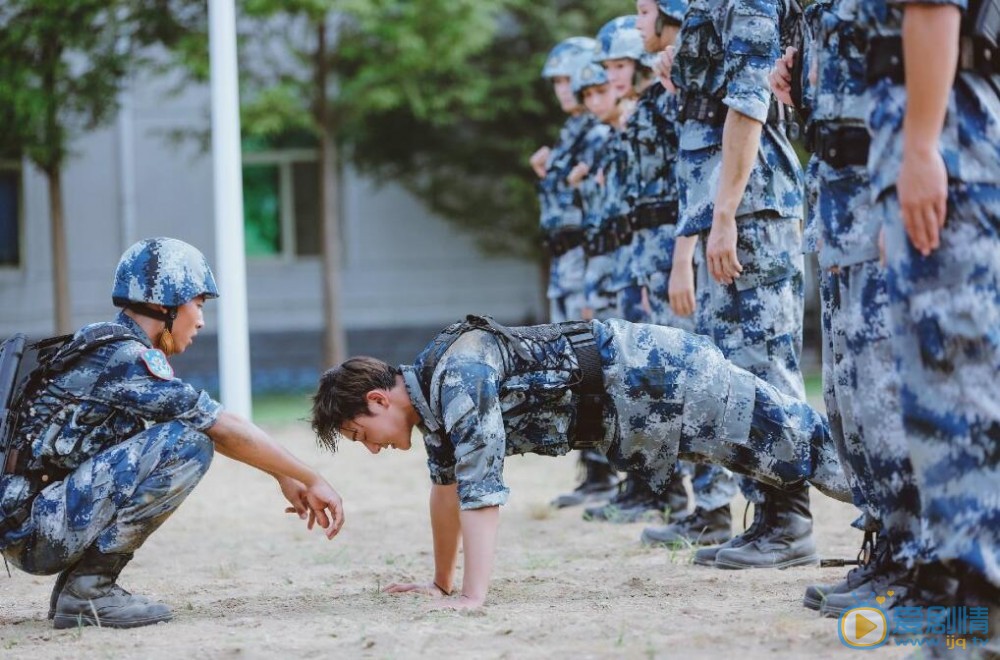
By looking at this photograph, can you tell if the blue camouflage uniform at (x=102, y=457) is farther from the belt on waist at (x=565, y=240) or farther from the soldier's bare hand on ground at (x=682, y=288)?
the belt on waist at (x=565, y=240)

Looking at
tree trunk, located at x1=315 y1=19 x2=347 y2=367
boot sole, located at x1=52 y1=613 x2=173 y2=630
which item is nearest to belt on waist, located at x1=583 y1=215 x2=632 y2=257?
boot sole, located at x1=52 y1=613 x2=173 y2=630

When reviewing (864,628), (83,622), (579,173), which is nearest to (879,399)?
(864,628)

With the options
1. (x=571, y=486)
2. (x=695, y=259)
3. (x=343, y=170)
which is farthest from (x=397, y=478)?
(x=343, y=170)

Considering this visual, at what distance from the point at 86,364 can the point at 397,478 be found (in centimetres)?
486

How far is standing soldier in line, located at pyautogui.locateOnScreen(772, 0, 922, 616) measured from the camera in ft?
11.5

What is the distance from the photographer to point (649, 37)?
18.3 feet

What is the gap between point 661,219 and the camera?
6090 millimetres

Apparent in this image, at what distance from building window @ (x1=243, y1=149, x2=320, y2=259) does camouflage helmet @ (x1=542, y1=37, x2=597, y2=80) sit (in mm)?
10839

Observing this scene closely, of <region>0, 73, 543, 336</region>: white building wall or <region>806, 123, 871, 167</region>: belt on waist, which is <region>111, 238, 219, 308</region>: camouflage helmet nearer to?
<region>806, 123, 871, 167</region>: belt on waist

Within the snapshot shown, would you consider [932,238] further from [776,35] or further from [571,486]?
[571,486]

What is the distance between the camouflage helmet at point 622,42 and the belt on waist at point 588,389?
2647 millimetres

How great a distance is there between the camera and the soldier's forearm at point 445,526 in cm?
442

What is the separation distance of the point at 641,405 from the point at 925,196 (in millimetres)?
1493

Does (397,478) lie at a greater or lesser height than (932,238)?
lesser
